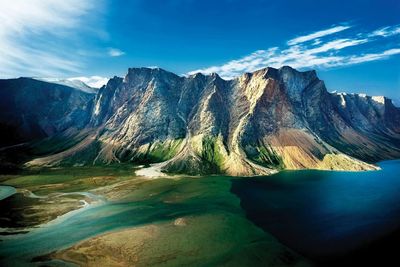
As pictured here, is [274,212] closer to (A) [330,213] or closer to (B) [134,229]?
(A) [330,213]

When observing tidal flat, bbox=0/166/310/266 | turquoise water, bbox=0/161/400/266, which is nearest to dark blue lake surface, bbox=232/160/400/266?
turquoise water, bbox=0/161/400/266

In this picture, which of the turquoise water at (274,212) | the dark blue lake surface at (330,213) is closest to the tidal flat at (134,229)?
the turquoise water at (274,212)

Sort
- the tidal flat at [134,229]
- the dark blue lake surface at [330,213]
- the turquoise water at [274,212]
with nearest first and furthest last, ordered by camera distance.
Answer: the tidal flat at [134,229] < the dark blue lake surface at [330,213] < the turquoise water at [274,212]

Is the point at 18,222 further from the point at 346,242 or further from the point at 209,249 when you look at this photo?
the point at 346,242

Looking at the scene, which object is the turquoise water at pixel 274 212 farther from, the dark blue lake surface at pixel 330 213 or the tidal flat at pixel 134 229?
the tidal flat at pixel 134 229

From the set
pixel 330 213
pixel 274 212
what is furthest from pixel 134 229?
pixel 330 213

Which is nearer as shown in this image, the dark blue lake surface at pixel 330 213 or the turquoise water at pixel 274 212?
the dark blue lake surface at pixel 330 213
